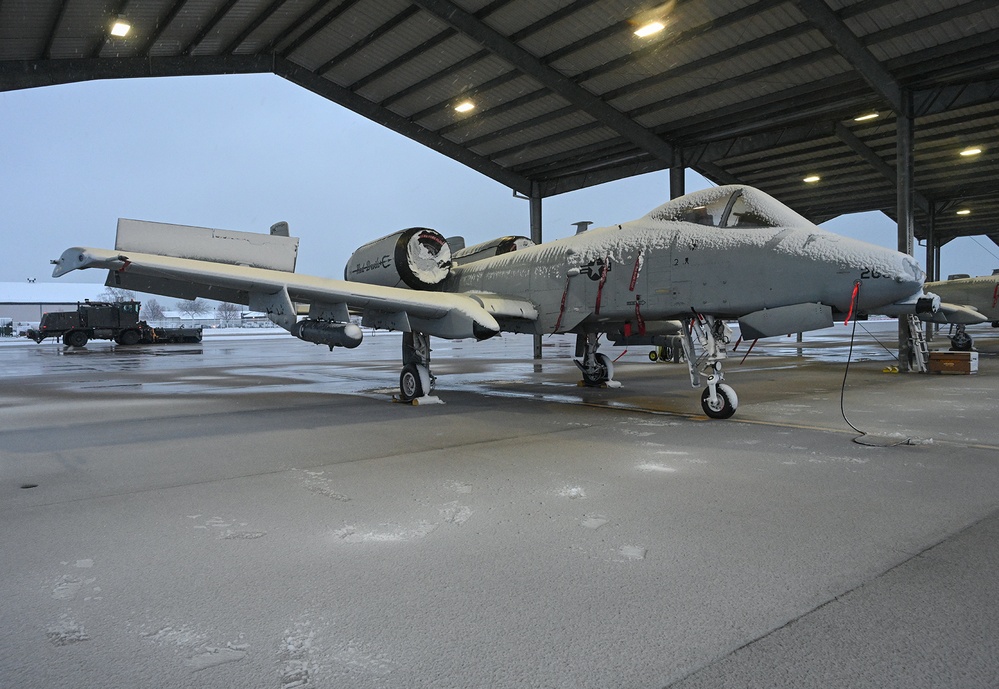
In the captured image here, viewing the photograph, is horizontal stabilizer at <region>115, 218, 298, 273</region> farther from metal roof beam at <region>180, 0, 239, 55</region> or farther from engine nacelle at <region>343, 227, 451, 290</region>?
metal roof beam at <region>180, 0, 239, 55</region>

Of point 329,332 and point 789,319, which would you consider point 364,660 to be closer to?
point 789,319

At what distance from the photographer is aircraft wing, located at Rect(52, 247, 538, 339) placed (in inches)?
281

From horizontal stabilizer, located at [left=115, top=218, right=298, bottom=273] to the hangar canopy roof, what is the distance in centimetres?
731

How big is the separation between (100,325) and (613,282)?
111 ft

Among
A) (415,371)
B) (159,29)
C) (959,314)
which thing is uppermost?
(159,29)

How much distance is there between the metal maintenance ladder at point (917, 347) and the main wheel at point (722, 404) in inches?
402

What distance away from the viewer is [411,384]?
9.23 metres

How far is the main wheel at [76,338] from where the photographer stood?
3172 centimetres

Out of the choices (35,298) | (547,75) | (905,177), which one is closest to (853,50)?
(905,177)

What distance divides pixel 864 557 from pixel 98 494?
4.71 meters

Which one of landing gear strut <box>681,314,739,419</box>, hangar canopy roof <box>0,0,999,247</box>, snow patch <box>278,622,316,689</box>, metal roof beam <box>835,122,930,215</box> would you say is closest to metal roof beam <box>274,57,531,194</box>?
hangar canopy roof <box>0,0,999,247</box>

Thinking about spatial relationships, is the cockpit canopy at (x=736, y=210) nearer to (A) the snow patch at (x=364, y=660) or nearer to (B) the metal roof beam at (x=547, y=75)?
(A) the snow patch at (x=364, y=660)

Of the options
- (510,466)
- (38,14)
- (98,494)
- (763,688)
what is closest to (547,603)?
(763,688)

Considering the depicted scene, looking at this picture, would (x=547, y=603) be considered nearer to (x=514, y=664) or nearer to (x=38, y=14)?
(x=514, y=664)
